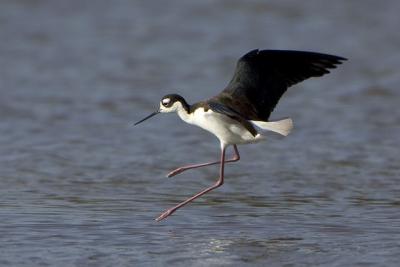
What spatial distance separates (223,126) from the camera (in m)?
8.37

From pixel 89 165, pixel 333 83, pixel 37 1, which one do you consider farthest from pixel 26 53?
pixel 89 165

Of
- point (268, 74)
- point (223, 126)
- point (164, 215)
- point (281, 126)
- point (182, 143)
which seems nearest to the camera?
point (281, 126)

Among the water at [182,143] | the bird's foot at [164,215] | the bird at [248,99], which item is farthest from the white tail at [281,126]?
the bird's foot at [164,215]

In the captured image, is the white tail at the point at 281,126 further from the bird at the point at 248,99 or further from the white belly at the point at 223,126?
the white belly at the point at 223,126

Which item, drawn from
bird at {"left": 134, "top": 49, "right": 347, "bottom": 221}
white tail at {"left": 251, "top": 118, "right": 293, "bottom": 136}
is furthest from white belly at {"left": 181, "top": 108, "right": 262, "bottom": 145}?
white tail at {"left": 251, "top": 118, "right": 293, "bottom": 136}

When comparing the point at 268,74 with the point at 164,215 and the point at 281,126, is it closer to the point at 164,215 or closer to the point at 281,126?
the point at 281,126

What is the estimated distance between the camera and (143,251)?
7.20m

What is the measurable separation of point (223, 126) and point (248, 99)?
359 mm

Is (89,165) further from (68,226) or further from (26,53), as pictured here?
(26,53)

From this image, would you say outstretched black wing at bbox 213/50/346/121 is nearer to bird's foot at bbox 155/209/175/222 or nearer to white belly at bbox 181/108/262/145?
white belly at bbox 181/108/262/145

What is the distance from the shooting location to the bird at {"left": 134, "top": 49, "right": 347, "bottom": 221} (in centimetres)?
830

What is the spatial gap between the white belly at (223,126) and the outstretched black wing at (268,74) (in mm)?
203

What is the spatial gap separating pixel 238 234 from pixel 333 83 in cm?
643

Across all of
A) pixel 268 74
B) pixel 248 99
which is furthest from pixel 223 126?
pixel 268 74
